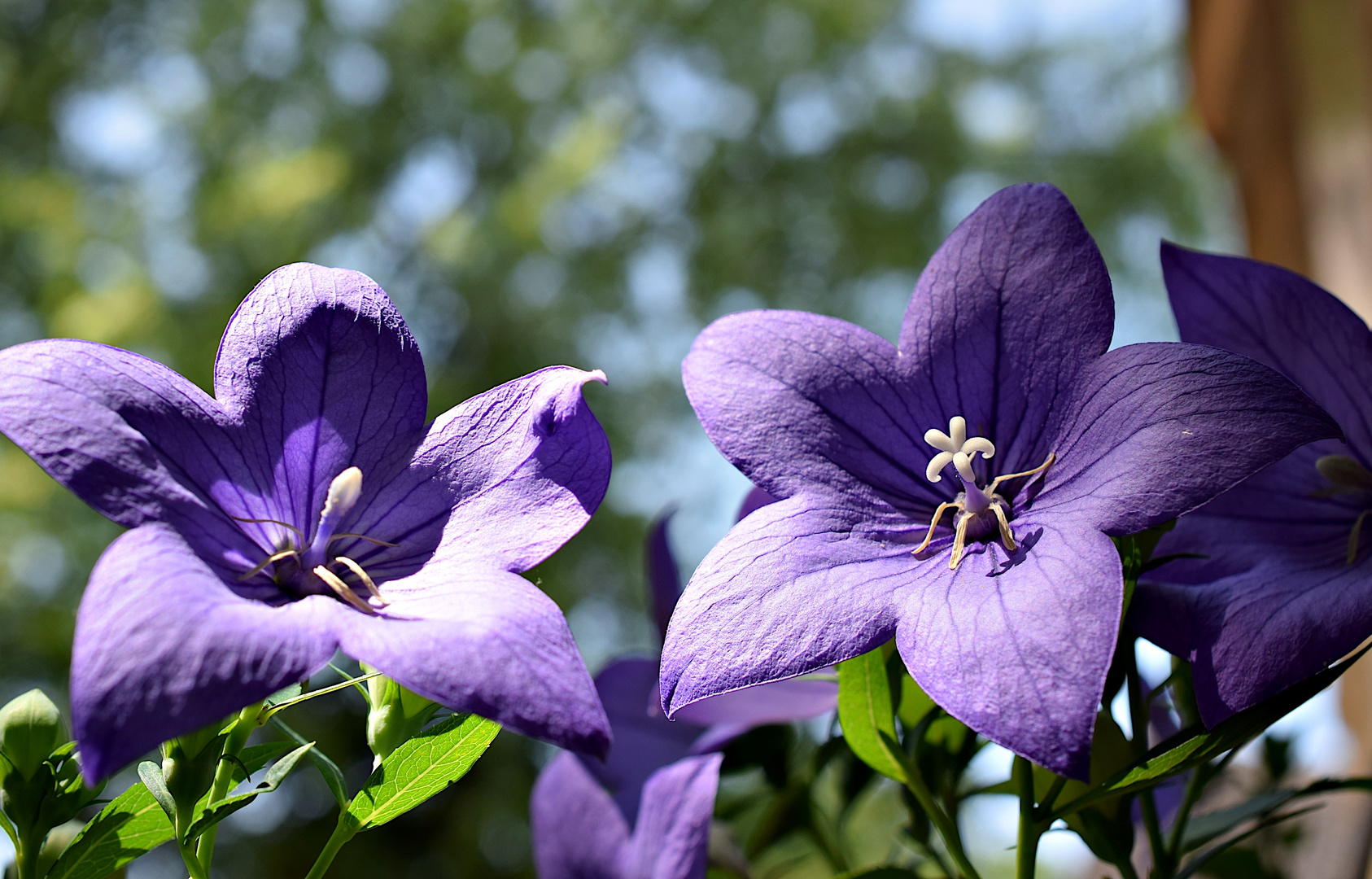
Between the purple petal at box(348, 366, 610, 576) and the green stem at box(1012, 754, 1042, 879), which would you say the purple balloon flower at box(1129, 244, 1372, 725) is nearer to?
the green stem at box(1012, 754, 1042, 879)

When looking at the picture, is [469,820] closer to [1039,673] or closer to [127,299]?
[127,299]

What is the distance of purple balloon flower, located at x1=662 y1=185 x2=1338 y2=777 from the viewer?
0.86 feet

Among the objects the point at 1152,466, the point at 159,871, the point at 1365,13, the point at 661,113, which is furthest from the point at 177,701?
the point at 661,113

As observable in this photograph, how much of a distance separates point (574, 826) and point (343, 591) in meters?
0.23

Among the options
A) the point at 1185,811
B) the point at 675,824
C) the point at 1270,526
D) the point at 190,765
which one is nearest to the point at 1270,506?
the point at 1270,526

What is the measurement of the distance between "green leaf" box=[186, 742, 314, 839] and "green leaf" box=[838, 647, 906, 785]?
0.16 m

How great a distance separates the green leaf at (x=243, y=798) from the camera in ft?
0.90

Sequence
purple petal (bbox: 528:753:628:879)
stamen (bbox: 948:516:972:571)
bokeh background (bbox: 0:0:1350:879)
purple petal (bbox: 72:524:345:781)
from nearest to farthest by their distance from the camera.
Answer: purple petal (bbox: 72:524:345:781)
stamen (bbox: 948:516:972:571)
purple petal (bbox: 528:753:628:879)
bokeh background (bbox: 0:0:1350:879)

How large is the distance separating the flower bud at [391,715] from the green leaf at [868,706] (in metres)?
0.13

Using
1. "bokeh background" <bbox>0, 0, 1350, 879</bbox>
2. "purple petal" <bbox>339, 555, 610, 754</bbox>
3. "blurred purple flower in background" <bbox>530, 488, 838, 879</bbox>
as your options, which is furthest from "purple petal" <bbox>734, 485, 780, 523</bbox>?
"bokeh background" <bbox>0, 0, 1350, 879</bbox>

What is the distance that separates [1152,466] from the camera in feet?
0.93

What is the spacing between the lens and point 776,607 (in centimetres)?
29

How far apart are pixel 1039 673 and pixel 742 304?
213 inches

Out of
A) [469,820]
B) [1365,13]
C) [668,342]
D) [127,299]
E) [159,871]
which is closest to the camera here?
[1365,13]
